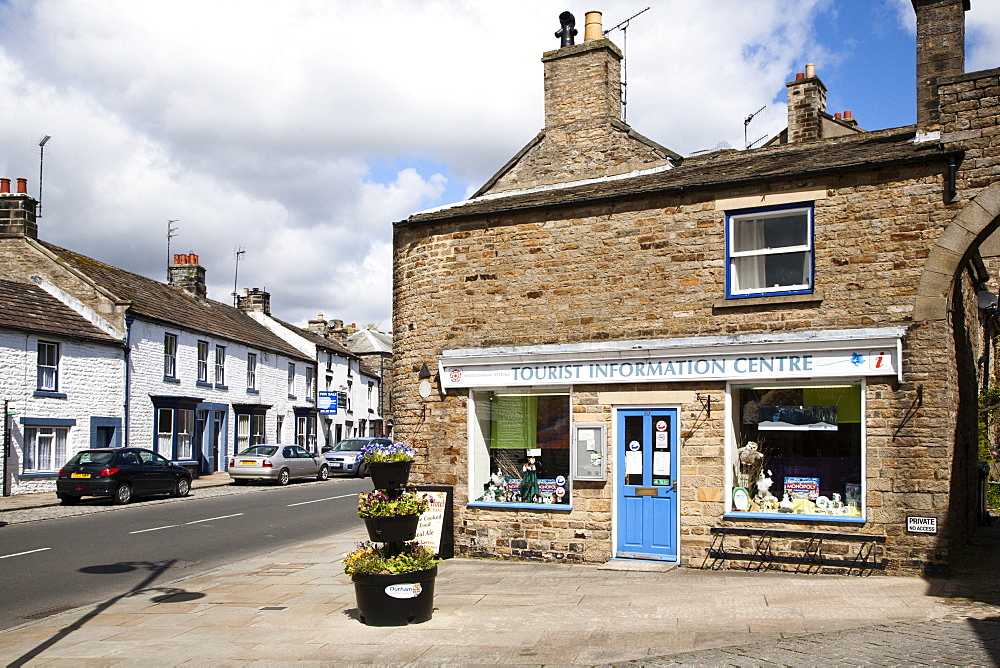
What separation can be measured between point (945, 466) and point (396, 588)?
6.77m

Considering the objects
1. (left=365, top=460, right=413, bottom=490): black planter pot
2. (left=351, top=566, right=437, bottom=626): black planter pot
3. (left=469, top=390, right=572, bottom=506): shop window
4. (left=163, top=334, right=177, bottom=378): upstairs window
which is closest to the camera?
(left=351, top=566, right=437, bottom=626): black planter pot

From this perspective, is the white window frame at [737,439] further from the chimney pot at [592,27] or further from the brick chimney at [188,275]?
the brick chimney at [188,275]

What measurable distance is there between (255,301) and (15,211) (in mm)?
16818

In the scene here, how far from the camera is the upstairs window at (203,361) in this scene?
34.5m

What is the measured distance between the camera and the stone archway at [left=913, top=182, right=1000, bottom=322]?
10.7 metres

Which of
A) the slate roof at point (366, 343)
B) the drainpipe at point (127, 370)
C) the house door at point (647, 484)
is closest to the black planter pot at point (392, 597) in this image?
the house door at point (647, 484)

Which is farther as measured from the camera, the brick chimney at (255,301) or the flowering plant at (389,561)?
the brick chimney at (255,301)

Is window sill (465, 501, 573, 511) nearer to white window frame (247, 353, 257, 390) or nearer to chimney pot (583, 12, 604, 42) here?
chimney pot (583, 12, 604, 42)

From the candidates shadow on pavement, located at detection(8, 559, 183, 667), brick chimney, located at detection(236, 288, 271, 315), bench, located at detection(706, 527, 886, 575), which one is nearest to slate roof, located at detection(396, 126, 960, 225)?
bench, located at detection(706, 527, 886, 575)

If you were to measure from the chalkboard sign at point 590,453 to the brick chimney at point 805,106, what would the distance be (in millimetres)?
10867

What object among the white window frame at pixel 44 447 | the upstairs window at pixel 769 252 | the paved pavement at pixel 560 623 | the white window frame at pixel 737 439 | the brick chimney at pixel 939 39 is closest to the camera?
the paved pavement at pixel 560 623

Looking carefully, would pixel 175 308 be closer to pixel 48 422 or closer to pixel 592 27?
pixel 48 422

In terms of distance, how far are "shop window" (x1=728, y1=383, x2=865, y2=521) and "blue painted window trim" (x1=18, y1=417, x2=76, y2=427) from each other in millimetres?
21163

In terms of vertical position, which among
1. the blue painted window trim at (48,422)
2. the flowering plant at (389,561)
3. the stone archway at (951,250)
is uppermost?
the stone archway at (951,250)
